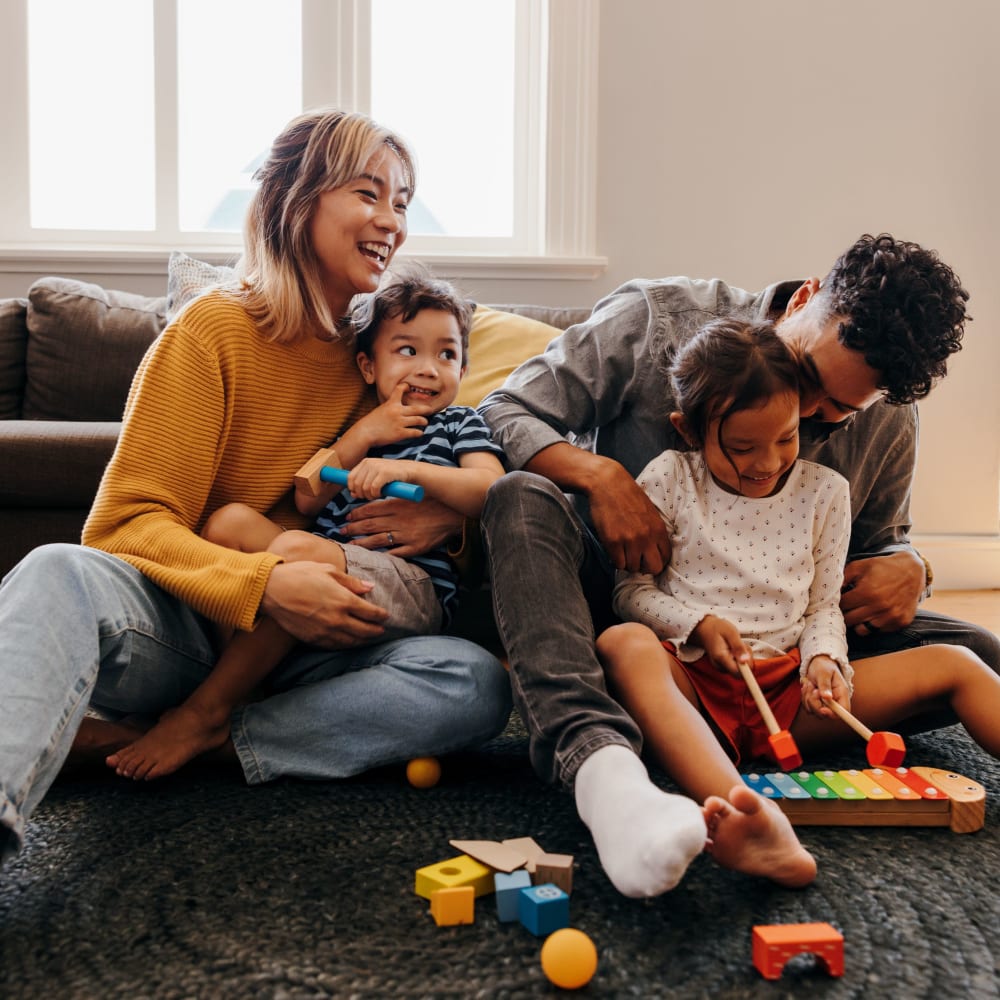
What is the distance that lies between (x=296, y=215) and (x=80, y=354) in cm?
113

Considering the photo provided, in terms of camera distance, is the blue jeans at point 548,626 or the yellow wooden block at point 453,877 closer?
the yellow wooden block at point 453,877

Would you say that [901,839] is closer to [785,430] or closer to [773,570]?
[773,570]

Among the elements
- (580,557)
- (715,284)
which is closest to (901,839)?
(580,557)

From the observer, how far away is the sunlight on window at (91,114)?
9.18 feet

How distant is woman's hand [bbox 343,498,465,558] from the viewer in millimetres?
1274

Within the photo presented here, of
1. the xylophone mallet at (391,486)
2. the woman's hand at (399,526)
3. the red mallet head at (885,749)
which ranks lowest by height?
the red mallet head at (885,749)

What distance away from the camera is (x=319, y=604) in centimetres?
113

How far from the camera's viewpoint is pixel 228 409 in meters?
1.27

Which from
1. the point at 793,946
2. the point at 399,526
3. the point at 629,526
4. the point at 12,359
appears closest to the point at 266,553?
the point at 399,526

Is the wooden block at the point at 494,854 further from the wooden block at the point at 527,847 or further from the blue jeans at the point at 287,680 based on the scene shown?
the blue jeans at the point at 287,680

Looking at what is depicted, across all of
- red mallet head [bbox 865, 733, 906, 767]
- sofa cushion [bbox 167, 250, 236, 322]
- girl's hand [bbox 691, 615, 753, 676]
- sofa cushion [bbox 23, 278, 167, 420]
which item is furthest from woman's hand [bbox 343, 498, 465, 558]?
sofa cushion [bbox 23, 278, 167, 420]

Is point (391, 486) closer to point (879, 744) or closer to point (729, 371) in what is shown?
point (729, 371)

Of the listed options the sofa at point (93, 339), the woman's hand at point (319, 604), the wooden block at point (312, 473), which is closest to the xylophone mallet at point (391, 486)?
the wooden block at point (312, 473)

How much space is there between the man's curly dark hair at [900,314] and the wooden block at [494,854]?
2.19ft
